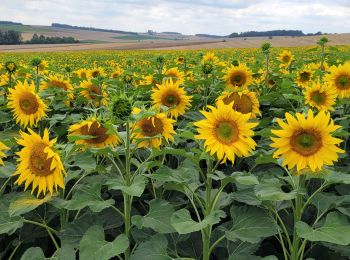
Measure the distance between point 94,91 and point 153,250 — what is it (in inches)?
116

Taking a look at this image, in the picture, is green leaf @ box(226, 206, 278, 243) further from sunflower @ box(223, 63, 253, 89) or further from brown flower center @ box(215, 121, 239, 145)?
sunflower @ box(223, 63, 253, 89)

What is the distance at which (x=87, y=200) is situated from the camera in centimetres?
247

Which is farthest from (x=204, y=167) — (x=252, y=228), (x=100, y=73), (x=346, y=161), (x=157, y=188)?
(x=100, y=73)

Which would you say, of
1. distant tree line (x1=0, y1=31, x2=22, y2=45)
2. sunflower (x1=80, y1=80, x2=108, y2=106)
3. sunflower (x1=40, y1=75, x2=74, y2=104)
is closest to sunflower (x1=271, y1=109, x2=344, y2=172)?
sunflower (x1=80, y1=80, x2=108, y2=106)

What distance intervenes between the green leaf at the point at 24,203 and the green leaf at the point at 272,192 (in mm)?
1205

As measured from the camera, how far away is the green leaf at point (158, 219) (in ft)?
7.88

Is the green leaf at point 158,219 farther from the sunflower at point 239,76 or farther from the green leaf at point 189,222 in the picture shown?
the sunflower at point 239,76

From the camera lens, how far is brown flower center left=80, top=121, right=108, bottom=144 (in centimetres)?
290

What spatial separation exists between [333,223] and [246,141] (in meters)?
0.62

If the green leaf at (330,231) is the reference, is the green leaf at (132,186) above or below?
above

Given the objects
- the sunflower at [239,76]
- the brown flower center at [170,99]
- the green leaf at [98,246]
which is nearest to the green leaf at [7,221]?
the green leaf at [98,246]

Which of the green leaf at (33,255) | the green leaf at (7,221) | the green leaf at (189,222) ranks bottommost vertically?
the green leaf at (33,255)

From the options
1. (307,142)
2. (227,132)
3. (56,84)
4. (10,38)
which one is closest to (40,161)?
(227,132)

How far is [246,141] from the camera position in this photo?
245cm
